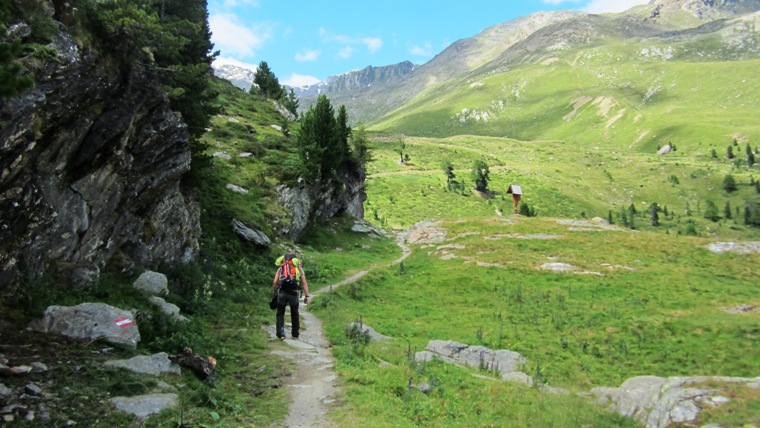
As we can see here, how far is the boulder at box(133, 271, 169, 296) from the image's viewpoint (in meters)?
14.9

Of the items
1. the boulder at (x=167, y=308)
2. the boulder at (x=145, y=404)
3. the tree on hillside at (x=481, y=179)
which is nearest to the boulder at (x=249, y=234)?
the boulder at (x=167, y=308)

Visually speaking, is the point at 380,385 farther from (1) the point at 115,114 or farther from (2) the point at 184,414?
(1) the point at 115,114

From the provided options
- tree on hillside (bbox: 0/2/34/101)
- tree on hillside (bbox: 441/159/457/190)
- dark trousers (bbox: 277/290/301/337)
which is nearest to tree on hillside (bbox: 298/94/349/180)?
dark trousers (bbox: 277/290/301/337)

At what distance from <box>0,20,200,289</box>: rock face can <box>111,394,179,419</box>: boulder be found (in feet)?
18.2

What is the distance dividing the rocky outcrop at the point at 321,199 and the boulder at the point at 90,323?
25199 mm

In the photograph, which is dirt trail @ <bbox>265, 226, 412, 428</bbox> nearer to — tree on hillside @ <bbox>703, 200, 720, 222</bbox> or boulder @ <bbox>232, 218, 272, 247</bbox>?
boulder @ <bbox>232, 218, 272, 247</bbox>

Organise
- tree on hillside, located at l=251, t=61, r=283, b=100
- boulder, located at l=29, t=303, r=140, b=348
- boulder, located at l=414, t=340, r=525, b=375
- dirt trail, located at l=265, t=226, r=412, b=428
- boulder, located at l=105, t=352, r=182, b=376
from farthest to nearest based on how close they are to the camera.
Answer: tree on hillside, located at l=251, t=61, r=283, b=100
boulder, located at l=414, t=340, r=525, b=375
boulder, located at l=29, t=303, r=140, b=348
boulder, located at l=105, t=352, r=182, b=376
dirt trail, located at l=265, t=226, r=412, b=428

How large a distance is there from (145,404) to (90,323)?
154 inches

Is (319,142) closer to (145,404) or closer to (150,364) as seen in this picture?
(150,364)

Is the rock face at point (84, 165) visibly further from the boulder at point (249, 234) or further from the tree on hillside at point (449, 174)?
the tree on hillside at point (449, 174)

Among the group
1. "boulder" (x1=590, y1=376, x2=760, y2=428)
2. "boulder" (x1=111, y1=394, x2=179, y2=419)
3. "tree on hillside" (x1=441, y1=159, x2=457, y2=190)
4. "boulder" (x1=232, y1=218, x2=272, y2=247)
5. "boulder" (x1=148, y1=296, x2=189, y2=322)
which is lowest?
"boulder" (x1=590, y1=376, x2=760, y2=428)

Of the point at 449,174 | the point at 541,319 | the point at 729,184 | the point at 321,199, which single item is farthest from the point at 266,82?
the point at 729,184

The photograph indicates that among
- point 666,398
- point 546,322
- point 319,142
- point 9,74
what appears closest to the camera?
point 9,74

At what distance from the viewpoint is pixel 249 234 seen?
28984 millimetres
